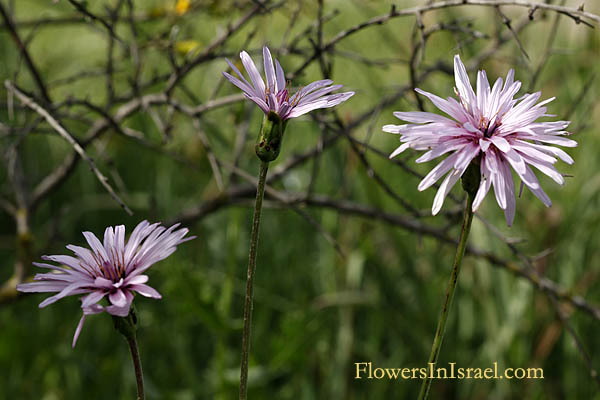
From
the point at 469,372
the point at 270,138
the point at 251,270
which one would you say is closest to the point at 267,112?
the point at 270,138

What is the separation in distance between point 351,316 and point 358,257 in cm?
19

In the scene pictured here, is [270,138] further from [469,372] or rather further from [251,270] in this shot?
[469,372]

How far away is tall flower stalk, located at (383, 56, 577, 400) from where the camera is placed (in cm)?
58

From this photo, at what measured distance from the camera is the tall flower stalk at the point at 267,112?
0.60m

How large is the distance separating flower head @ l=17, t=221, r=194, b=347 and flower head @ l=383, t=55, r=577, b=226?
0.25m

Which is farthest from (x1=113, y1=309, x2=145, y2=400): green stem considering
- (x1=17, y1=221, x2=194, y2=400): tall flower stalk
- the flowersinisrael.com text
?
the flowersinisrael.com text

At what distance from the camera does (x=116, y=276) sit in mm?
624

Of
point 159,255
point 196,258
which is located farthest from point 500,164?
point 196,258

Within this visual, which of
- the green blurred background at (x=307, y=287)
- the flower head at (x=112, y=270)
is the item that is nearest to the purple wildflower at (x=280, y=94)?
the flower head at (x=112, y=270)

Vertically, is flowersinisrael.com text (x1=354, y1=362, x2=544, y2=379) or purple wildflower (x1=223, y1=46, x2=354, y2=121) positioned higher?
purple wildflower (x1=223, y1=46, x2=354, y2=121)

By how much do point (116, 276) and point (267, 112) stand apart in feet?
0.74

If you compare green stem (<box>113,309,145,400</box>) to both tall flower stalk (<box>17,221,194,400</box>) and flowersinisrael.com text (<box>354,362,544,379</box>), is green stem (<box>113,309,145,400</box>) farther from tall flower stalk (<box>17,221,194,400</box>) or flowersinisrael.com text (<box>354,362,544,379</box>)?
flowersinisrael.com text (<box>354,362,544,379</box>)

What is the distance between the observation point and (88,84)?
9.82 feet

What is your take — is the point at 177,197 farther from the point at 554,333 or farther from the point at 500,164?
the point at 500,164
